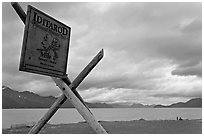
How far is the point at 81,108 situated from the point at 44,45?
1695mm

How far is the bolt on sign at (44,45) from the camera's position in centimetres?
467

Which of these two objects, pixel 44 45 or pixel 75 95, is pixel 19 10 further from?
pixel 75 95

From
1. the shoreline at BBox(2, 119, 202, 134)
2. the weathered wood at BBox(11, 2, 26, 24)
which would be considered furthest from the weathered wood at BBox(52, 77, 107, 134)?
the shoreline at BBox(2, 119, 202, 134)

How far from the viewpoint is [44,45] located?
502 centimetres

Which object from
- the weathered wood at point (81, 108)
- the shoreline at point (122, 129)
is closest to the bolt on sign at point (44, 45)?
the weathered wood at point (81, 108)

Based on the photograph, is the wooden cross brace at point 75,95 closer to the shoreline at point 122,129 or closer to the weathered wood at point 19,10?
the weathered wood at point 19,10

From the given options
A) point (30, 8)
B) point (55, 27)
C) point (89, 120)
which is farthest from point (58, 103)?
point (30, 8)

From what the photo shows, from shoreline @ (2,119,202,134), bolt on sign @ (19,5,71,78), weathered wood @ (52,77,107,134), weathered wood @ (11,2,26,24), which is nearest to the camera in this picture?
bolt on sign @ (19,5,71,78)

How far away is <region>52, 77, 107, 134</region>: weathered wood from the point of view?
18.1ft

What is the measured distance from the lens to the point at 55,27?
5.39 m

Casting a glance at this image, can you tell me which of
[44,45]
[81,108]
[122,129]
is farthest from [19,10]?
[122,129]

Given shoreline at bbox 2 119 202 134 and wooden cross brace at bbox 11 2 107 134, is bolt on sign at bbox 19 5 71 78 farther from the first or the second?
shoreline at bbox 2 119 202 134

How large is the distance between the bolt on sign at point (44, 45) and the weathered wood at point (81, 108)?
1.16 feet

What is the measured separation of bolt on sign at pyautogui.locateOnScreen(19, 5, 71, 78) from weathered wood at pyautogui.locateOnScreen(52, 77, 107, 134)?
0.35 meters
